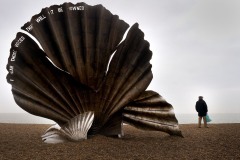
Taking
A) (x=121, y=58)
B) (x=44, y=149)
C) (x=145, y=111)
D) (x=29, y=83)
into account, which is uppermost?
(x=121, y=58)

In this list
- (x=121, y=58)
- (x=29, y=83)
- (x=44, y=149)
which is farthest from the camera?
(x=121, y=58)

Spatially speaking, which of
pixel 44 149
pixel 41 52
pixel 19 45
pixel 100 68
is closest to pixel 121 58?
pixel 100 68

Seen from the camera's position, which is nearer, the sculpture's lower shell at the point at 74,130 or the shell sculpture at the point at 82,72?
the sculpture's lower shell at the point at 74,130

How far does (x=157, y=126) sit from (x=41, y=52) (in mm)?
4027

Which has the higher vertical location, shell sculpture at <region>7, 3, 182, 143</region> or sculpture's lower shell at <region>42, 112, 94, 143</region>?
shell sculpture at <region>7, 3, 182, 143</region>

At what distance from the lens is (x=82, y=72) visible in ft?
28.6

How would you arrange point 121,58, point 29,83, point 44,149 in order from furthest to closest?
point 121,58, point 29,83, point 44,149

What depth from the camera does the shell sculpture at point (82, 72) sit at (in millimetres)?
8570

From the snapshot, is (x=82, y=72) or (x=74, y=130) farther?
(x=82, y=72)

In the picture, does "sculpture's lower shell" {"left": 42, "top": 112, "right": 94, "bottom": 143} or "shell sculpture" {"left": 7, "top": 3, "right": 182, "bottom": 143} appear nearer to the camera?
"sculpture's lower shell" {"left": 42, "top": 112, "right": 94, "bottom": 143}

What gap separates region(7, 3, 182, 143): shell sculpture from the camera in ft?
28.1

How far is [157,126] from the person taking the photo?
30.7ft

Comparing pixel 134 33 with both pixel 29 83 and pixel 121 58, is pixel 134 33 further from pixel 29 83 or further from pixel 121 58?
pixel 29 83

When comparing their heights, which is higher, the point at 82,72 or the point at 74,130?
the point at 82,72
